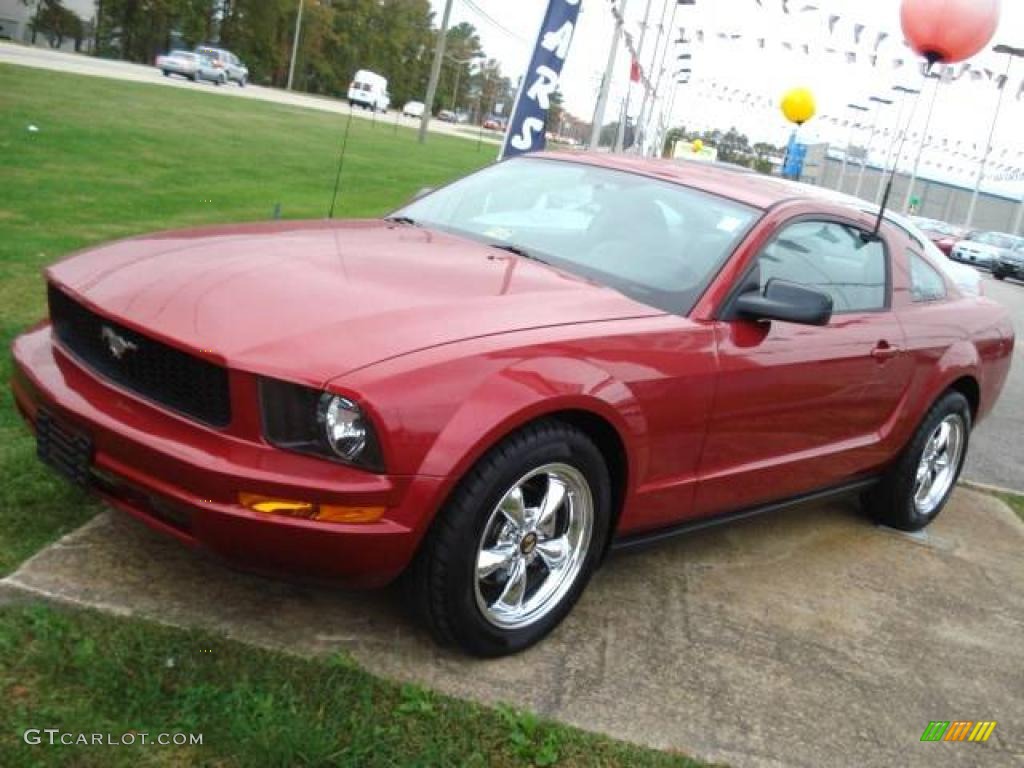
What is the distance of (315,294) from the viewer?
2.96 meters

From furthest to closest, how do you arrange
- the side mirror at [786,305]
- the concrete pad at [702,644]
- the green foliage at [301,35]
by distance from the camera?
1. the green foliage at [301,35]
2. the side mirror at [786,305]
3. the concrete pad at [702,644]

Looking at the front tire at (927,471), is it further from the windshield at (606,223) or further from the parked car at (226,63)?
the parked car at (226,63)

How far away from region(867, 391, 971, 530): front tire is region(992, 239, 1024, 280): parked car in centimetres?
2787

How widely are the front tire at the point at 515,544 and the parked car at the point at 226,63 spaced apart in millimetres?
48463

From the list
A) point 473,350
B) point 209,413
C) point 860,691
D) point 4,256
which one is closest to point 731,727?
point 860,691

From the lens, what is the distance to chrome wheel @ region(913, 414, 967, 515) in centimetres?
504

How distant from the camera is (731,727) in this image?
3037 millimetres

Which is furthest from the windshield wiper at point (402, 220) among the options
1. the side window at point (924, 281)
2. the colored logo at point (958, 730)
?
the colored logo at point (958, 730)

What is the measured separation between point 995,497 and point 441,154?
28.9m

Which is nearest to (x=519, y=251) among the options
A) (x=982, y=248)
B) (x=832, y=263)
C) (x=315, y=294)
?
(x=315, y=294)

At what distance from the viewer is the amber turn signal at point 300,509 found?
2594 mm

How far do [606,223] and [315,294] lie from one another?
1413mm

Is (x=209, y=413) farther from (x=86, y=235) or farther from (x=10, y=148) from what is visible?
(x=10, y=148)

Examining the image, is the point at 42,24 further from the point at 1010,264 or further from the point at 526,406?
the point at 526,406
